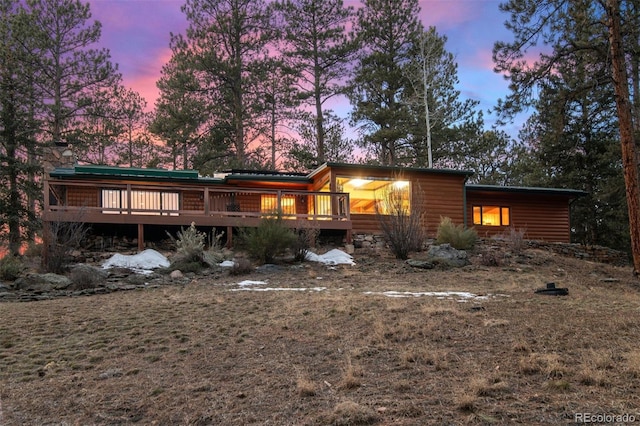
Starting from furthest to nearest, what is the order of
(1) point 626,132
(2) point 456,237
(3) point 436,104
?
(3) point 436,104 < (2) point 456,237 < (1) point 626,132

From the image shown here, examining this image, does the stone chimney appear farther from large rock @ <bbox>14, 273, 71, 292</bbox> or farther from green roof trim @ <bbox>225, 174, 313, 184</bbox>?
large rock @ <bbox>14, 273, 71, 292</bbox>

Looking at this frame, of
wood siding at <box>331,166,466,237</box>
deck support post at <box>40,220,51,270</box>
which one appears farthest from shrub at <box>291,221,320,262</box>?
deck support post at <box>40,220,51,270</box>

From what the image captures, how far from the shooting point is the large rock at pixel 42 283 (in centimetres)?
880

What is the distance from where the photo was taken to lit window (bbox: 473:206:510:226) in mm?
19297

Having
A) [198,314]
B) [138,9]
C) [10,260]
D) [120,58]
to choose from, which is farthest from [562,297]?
[120,58]

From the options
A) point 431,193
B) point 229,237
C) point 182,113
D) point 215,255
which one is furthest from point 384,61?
point 215,255

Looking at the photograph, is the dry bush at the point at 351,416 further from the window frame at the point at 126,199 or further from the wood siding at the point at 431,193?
the wood siding at the point at 431,193

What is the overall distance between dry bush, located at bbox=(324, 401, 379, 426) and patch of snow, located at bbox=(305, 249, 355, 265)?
8.76 m

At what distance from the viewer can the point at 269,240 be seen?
11203 mm

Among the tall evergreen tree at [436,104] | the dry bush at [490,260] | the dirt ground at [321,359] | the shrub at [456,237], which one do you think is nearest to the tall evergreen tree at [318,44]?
the tall evergreen tree at [436,104]

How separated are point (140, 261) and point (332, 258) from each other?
16.3 ft

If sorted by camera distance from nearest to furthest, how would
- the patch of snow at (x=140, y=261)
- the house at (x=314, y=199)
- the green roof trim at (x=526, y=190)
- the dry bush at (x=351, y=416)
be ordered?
1. the dry bush at (x=351, y=416)
2. the patch of snow at (x=140, y=261)
3. the house at (x=314, y=199)
4. the green roof trim at (x=526, y=190)

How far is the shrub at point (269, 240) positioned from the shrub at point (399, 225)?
276 centimetres

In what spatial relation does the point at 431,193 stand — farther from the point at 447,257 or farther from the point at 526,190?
the point at 447,257
